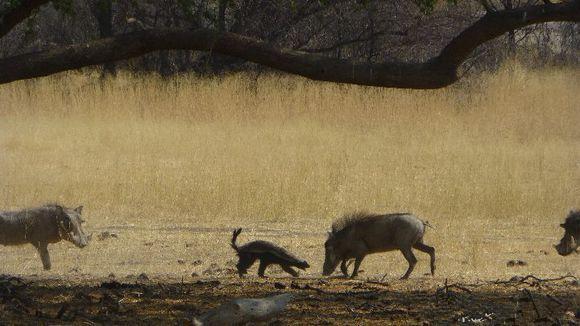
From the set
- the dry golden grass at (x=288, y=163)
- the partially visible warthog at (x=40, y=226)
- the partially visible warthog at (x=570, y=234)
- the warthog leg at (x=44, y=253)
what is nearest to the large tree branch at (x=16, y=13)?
the partially visible warthog at (x=40, y=226)

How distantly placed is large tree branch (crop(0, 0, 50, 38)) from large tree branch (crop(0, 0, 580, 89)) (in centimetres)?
47

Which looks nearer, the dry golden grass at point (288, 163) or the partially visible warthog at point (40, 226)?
the partially visible warthog at point (40, 226)

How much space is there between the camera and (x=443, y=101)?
18.5 meters

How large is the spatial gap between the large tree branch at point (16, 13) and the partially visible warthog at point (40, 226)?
273cm

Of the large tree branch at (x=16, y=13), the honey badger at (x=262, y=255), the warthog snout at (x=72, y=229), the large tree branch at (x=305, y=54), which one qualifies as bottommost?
the honey badger at (x=262, y=255)

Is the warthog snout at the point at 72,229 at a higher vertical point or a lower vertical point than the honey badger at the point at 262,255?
higher

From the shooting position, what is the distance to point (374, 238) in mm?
8992

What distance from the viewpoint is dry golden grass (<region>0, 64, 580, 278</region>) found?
11734mm

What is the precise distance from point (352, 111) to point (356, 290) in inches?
435

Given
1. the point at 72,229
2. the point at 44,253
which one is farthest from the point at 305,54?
the point at 44,253

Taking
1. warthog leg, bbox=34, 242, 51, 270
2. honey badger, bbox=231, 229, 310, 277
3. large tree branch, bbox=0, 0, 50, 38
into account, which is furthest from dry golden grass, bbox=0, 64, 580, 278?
large tree branch, bbox=0, 0, 50, 38

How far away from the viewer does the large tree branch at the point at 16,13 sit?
695 centimetres

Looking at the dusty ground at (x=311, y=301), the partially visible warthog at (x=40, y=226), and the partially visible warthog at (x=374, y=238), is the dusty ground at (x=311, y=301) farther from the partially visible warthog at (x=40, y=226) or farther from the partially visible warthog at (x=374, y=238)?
the partially visible warthog at (x=40, y=226)

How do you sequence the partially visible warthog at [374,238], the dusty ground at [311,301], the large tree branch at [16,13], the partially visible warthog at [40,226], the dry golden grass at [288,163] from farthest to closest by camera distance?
the dry golden grass at [288,163] → the partially visible warthog at [40,226] → the partially visible warthog at [374,238] → the large tree branch at [16,13] → the dusty ground at [311,301]
